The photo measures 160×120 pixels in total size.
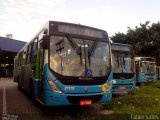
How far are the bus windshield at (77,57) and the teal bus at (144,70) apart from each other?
13933 millimetres

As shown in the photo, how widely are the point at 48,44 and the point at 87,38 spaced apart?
4.78 ft

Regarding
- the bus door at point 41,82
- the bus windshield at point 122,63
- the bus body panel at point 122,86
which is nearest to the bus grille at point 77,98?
the bus door at point 41,82

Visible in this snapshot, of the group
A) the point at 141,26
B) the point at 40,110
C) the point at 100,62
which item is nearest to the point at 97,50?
the point at 100,62

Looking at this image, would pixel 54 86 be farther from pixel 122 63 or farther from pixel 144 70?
pixel 144 70

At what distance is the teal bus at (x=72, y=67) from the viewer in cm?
851

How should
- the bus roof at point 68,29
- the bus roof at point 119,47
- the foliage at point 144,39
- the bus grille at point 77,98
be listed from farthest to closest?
1. the foliage at point 144,39
2. the bus roof at point 119,47
3. the bus roof at point 68,29
4. the bus grille at point 77,98

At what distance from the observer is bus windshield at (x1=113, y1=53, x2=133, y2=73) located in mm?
14203

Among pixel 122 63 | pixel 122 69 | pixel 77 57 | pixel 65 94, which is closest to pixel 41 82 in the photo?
pixel 65 94

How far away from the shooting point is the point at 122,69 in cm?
1430

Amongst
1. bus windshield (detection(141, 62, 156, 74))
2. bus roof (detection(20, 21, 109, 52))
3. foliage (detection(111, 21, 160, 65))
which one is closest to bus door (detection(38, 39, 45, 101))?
bus roof (detection(20, 21, 109, 52))

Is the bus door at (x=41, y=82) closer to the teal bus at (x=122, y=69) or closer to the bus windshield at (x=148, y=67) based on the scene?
the teal bus at (x=122, y=69)

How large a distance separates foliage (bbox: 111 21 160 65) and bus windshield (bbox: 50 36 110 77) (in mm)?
29660

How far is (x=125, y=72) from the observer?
46.5 feet

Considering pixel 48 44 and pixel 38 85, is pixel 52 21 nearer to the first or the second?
pixel 48 44
